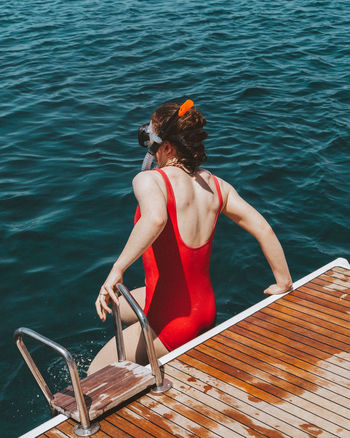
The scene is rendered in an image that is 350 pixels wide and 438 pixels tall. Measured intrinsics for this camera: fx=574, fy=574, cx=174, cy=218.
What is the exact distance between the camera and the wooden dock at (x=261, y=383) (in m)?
3.71

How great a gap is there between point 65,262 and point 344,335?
12.9 ft

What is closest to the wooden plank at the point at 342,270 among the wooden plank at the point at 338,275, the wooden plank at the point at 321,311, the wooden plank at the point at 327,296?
the wooden plank at the point at 338,275

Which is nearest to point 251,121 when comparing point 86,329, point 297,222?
point 297,222

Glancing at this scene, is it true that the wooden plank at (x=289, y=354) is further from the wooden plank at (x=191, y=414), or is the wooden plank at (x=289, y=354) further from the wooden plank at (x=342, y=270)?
the wooden plank at (x=342, y=270)

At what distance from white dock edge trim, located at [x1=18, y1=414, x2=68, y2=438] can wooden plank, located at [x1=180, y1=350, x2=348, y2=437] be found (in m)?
1.02

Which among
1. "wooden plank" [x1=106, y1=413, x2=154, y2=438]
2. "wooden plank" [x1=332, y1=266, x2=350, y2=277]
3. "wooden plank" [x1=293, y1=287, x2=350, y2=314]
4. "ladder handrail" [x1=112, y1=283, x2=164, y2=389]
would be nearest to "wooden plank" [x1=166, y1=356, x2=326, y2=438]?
"ladder handrail" [x1=112, y1=283, x2=164, y2=389]

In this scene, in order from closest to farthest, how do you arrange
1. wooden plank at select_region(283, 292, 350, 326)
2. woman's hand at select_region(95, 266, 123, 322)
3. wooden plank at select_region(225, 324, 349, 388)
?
woman's hand at select_region(95, 266, 123, 322)
wooden plank at select_region(225, 324, 349, 388)
wooden plank at select_region(283, 292, 350, 326)

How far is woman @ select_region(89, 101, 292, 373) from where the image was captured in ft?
12.1

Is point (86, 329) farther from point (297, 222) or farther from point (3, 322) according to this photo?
point (297, 222)

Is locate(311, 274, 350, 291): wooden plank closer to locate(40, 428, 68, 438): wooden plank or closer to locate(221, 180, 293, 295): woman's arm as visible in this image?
locate(221, 180, 293, 295): woman's arm

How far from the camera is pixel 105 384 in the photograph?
395 centimetres

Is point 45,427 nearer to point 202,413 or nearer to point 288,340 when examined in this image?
point 202,413

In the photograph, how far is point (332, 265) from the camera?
5.65 metres

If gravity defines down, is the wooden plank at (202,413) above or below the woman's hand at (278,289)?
below
